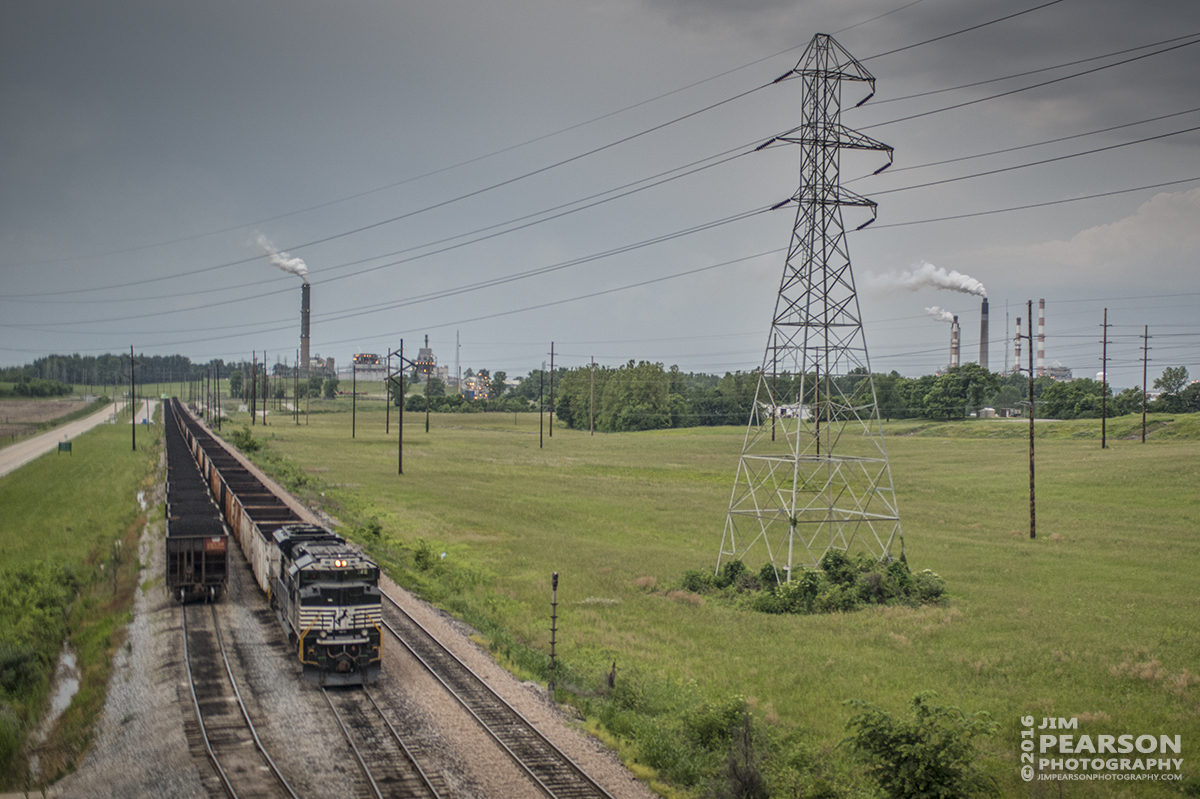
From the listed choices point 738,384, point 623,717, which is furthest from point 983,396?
point 623,717

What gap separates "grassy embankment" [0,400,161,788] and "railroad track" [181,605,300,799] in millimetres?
2728

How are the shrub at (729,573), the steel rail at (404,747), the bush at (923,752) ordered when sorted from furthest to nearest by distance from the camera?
the shrub at (729,573), the steel rail at (404,747), the bush at (923,752)

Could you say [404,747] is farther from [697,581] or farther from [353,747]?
[697,581]

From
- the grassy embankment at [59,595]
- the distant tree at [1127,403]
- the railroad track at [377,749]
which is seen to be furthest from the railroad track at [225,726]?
the distant tree at [1127,403]

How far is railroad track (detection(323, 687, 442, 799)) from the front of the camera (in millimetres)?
18781

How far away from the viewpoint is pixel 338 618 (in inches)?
973

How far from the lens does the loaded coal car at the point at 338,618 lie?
24.7 meters

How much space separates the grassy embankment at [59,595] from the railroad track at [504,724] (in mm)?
9935

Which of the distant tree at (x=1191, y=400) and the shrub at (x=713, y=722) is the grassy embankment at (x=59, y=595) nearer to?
the shrub at (x=713, y=722)

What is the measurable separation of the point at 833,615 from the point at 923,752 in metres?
17.2

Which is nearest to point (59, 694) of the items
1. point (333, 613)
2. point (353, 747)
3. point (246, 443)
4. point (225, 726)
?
point (225, 726)

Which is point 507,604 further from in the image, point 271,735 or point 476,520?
point 476,520

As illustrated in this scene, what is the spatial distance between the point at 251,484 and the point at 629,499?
33.5m

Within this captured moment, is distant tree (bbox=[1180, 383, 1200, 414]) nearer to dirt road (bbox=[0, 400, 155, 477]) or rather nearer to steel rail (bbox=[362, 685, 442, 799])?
steel rail (bbox=[362, 685, 442, 799])
